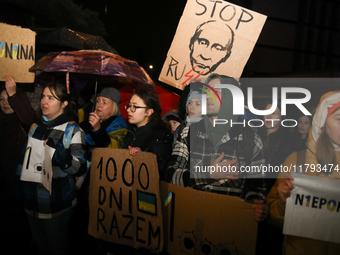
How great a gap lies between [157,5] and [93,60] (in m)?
6.34

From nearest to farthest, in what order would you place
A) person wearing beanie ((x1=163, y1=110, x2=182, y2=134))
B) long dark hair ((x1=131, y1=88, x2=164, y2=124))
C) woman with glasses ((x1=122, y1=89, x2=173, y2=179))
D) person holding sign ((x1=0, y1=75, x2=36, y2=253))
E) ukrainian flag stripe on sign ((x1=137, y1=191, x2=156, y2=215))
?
1. ukrainian flag stripe on sign ((x1=137, y1=191, x2=156, y2=215))
2. woman with glasses ((x1=122, y1=89, x2=173, y2=179))
3. long dark hair ((x1=131, y1=88, x2=164, y2=124))
4. person holding sign ((x1=0, y1=75, x2=36, y2=253))
5. person wearing beanie ((x1=163, y1=110, x2=182, y2=134))

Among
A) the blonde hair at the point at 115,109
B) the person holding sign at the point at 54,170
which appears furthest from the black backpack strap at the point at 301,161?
the blonde hair at the point at 115,109

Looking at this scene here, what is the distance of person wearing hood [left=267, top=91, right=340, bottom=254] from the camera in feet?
4.52

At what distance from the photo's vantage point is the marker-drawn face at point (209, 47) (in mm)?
2314

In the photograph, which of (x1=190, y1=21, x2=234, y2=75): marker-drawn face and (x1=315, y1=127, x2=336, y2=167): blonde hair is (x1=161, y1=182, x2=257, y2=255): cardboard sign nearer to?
(x1=315, y1=127, x2=336, y2=167): blonde hair

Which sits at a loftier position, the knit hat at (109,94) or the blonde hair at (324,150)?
the knit hat at (109,94)

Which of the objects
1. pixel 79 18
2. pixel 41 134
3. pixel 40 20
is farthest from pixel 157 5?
pixel 41 134

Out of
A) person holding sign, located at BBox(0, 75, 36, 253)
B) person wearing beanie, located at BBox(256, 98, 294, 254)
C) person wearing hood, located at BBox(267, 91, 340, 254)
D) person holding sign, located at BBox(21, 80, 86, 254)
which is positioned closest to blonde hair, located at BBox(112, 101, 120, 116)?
person holding sign, located at BBox(21, 80, 86, 254)

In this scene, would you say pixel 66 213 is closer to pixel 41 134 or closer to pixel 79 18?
pixel 41 134

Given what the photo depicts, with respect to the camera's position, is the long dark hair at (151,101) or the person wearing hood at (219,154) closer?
the person wearing hood at (219,154)

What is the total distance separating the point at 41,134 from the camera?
2.04 m

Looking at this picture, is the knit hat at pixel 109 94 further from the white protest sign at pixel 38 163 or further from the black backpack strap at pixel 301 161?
the black backpack strap at pixel 301 161

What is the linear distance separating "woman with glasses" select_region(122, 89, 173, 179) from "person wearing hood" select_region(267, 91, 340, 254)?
922 millimetres

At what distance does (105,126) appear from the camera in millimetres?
2604
